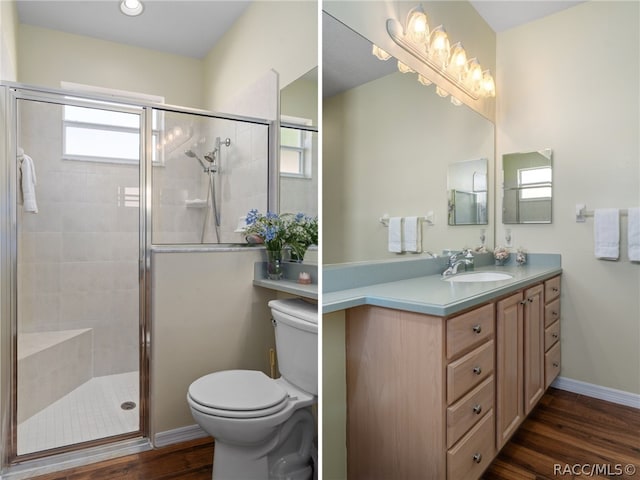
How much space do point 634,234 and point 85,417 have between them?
6.63 feet

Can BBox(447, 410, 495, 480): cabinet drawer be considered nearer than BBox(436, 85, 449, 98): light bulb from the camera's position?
Yes

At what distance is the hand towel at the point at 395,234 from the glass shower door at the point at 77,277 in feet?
2.68

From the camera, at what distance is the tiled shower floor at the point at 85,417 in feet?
1.77

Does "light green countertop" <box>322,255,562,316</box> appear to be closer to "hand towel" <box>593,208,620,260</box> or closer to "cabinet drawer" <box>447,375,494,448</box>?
"cabinet drawer" <box>447,375,494,448</box>

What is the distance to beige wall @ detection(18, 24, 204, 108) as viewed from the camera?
51 cm

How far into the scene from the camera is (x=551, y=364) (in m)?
→ 1.80

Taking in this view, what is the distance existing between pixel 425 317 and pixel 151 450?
636 mm

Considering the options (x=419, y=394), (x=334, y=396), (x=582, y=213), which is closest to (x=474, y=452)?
(x=419, y=394)

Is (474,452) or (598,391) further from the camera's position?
(598,391)

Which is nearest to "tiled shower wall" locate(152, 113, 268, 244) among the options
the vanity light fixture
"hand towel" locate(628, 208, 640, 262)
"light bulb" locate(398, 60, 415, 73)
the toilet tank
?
the toilet tank

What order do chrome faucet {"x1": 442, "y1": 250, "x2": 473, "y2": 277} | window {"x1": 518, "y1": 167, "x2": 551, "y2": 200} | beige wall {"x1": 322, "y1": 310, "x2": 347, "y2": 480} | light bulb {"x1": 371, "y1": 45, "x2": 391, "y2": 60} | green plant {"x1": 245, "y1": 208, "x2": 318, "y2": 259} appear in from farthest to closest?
window {"x1": 518, "y1": 167, "x2": 551, "y2": 200}
chrome faucet {"x1": 442, "y1": 250, "x2": 473, "y2": 277}
light bulb {"x1": 371, "y1": 45, "x2": 391, "y2": 60}
beige wall {"x1": 322, "y1": 310, "x2": 347, "y2": 480}
green plant {"x1": 245, "y1": 208, "x2": 318, "y2": 259}

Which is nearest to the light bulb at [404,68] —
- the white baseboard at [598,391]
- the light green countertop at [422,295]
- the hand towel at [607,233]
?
the light green countertop at [422,295]

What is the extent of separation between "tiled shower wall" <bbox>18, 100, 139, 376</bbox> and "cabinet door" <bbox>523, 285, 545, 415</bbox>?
53.9 inches

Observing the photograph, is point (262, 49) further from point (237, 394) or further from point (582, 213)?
point (582, 213)
